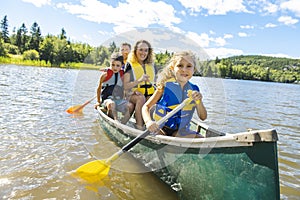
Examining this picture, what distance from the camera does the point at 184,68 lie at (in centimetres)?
308

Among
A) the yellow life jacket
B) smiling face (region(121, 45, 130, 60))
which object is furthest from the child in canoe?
the yellow life jacket

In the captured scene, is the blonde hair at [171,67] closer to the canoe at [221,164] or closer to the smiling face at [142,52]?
the canoe at [221,164]

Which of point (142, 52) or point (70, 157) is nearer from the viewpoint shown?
point (70, 157)

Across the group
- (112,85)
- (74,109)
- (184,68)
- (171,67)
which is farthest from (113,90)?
(74,109)

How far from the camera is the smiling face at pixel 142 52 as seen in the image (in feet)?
14.6

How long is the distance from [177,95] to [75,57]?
8.94m

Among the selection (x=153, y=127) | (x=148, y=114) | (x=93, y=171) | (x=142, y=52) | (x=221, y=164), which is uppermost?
(x=142, y=52)

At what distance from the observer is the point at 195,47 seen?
3207 millimetres

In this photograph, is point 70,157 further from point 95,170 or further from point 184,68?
point 184,68

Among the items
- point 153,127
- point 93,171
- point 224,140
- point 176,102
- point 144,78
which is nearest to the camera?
point 224,140

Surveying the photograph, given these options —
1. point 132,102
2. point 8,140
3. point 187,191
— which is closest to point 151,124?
point 187,191

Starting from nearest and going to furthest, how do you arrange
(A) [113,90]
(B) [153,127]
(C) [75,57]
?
1. (B) [153,127]
2. (A) [113,90]
3. (C) [75,57]

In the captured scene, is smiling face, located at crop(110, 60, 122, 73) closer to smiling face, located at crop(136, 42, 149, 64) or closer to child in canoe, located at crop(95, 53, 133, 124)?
child in canoe, located at crop(95, 53, 133, 124)

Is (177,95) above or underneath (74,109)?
above
